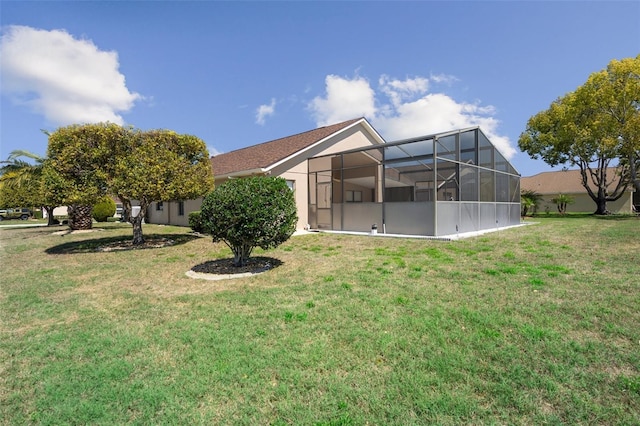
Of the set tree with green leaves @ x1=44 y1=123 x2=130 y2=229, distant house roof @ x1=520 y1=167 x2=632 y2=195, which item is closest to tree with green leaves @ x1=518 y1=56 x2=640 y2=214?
distant house roof @ x1=520 y1=167 x2=632 y2=195

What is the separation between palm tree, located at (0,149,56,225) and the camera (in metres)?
20.5

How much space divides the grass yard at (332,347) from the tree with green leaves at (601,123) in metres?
22.5

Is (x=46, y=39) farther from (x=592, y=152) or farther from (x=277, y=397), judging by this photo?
(x=592, y=152)

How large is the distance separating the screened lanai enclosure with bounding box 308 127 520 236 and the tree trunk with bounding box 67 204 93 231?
13.0 metres

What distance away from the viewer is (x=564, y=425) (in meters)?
2.29

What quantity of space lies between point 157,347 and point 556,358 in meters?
4.37

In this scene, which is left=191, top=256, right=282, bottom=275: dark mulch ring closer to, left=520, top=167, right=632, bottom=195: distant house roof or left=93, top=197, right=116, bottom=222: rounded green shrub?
left=93, top=197, right=116, bottom=222: rounded green shrub

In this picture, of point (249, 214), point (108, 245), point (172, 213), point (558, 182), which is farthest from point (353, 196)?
point (558, 182)

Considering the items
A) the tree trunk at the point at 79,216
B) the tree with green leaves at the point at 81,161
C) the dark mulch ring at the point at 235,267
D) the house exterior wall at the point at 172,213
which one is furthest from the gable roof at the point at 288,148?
the tree trunk at the point at 79,216

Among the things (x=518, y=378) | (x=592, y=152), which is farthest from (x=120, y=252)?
(x=592, y=152)

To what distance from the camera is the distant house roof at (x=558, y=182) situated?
36594 millimetres

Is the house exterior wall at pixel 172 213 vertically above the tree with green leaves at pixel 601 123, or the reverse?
the tree with green leaves at pixel 601 123

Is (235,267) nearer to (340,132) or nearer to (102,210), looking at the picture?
(340,132)

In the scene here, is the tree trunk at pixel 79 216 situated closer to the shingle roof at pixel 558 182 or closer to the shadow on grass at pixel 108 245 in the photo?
the shadow on grass at pixel 108 245
